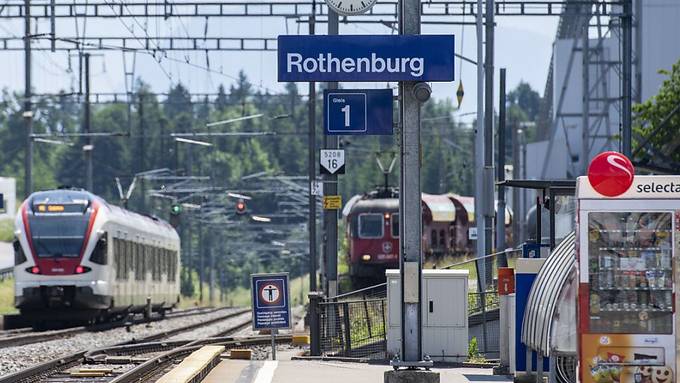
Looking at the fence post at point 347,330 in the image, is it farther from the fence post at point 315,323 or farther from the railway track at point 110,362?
the railway track at point 110,362

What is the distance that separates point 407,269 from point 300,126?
163807mm

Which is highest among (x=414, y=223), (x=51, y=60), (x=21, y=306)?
(x=51, y=60)

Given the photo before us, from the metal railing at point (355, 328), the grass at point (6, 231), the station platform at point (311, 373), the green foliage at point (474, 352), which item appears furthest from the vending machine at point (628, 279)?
the grass at point (6, 231)

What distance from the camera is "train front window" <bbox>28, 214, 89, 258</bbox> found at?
36.1 meters

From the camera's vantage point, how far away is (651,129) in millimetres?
39906

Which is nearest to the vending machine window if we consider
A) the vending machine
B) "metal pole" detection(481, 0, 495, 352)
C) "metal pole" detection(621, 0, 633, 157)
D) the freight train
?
the vending machine

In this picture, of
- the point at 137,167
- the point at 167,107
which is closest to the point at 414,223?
the point at 137,167

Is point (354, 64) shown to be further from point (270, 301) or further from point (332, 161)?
point (332, 161)

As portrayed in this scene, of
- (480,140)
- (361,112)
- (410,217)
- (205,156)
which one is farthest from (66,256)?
(205,156)

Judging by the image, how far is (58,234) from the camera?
3616cm

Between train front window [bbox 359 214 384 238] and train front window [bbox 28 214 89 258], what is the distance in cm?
1820

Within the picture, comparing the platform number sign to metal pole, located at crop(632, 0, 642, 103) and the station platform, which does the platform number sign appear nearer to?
the station platform

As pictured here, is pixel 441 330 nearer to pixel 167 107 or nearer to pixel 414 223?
pixel 414 223

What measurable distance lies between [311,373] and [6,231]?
339 feet
